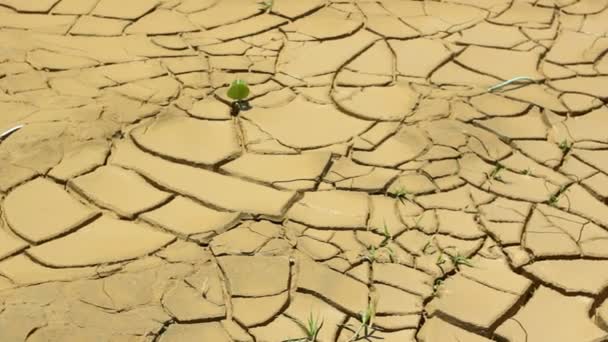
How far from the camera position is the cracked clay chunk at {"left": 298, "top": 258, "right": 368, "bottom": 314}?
7.13ft

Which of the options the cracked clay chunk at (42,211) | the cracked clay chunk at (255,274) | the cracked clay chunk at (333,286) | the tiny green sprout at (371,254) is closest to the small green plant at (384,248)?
the tiny green sprout at (371,254)

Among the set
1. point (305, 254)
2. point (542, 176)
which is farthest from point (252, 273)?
point (542, 176)

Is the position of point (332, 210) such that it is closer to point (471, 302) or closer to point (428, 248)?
point (428, 248)

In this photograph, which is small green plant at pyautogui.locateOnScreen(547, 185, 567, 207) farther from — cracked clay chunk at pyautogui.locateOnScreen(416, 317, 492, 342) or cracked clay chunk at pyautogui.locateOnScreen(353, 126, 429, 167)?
cracked clay chunk at pyautogui.locateOnScreen(416, 317, 492, 342)

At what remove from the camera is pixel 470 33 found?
364cm

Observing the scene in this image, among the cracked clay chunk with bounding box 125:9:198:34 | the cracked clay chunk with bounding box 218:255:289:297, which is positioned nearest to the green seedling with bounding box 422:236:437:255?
the cracked clay chunk with bounding box 218:255:289:297

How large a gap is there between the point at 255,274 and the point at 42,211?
2.26ft

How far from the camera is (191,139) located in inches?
111

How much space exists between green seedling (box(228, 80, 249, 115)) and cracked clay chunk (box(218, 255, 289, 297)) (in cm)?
86

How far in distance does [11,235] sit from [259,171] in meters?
0.78

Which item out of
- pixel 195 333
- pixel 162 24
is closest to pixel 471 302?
pixel 195 333

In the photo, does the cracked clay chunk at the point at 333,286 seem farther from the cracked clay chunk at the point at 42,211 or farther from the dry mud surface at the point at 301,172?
the cracked clay chunk at the point at 42,211

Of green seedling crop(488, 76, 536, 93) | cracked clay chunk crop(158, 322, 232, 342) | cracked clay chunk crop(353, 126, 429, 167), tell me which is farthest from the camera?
green seedling crop(488, 76, 536, 93)

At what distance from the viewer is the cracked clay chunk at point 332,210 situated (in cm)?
246
